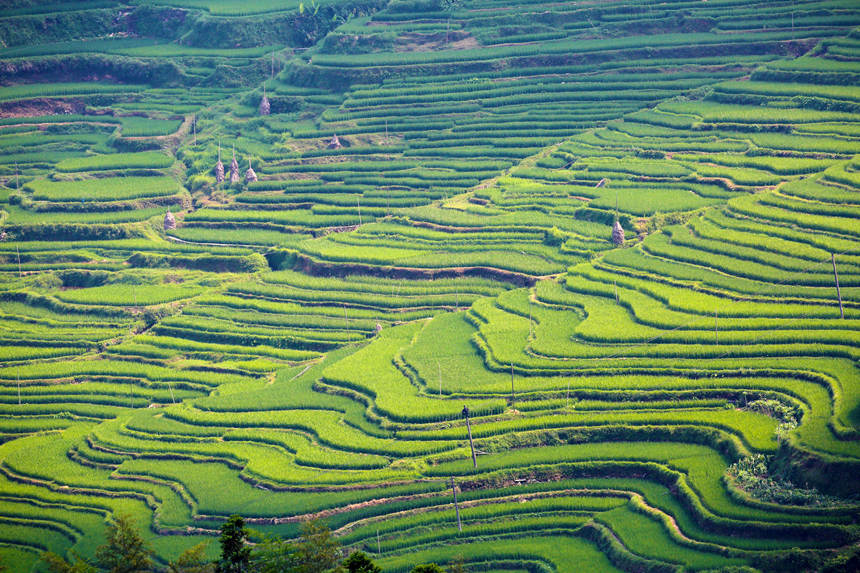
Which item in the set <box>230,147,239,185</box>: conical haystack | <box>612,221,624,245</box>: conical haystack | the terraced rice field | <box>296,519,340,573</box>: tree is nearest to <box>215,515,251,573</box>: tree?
<box>296,519,340,573</box>: tree

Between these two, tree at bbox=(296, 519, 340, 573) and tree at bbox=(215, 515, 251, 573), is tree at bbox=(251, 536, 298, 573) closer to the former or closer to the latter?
tree at bbox=(296, 519, 340, 573)

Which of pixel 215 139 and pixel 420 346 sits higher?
pixel 215 139

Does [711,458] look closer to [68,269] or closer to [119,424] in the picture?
[119,424]

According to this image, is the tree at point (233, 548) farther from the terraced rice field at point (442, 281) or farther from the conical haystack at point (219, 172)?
the conical haystack at point (219, 172)

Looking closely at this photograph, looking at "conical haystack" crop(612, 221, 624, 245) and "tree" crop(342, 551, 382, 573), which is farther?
"conical haystack" crop(612, 221, 624, 245)

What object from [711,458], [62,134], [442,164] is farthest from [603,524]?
[62,134]

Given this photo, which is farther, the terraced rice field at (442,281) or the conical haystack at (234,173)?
A: the conical haystack at (234,173)

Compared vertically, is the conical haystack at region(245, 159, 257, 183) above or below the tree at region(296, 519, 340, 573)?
above

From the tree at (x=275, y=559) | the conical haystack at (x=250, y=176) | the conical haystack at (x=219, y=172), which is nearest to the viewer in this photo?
the tree at (x=275, y=559)

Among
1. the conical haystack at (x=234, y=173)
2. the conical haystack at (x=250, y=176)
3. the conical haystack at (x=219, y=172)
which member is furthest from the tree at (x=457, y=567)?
the conical haystack at (x=219, y=172)
